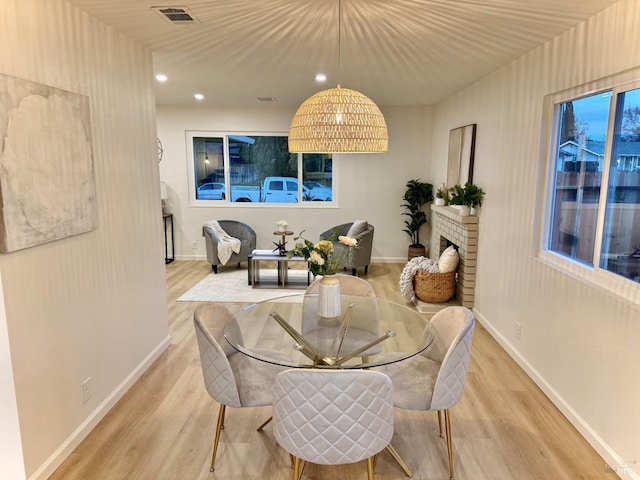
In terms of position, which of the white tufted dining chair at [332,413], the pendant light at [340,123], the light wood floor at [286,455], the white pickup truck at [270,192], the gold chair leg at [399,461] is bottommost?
the light wood floor at [286,455]

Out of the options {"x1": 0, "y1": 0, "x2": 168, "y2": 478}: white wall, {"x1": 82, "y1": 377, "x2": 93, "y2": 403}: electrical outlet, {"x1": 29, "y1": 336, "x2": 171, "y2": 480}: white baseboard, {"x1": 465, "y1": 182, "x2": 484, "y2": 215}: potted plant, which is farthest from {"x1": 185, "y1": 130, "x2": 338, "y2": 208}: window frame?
{"x1": 82, "y1": 377, "x2": 93, "y2": 403}: electrical outlet

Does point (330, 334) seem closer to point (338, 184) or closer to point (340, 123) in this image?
point (340, 123)

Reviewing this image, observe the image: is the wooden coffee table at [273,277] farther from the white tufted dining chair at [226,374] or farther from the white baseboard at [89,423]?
the white tufted dining chair at [226,374]

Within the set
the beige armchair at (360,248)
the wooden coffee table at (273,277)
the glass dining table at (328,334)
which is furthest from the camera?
the beige armchair at (360,248)

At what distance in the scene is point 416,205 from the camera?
656 cm

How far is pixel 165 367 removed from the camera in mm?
3268

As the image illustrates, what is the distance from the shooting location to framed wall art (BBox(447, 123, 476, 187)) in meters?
4.61

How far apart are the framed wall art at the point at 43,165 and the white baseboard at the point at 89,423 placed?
1.10 metres

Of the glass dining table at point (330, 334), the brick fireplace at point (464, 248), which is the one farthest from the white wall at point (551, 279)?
the glass dining table at point (330, 334)

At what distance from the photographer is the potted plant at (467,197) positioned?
427 centimetres

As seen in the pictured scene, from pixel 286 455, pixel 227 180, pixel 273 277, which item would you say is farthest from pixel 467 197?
pixel 227 180

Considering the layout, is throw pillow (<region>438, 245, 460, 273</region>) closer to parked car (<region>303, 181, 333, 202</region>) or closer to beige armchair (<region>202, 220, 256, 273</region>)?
beige armchair (<region>202, 220, 256, 273</region>)

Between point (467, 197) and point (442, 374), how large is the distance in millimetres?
2755

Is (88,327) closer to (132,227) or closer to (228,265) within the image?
(132,227)
